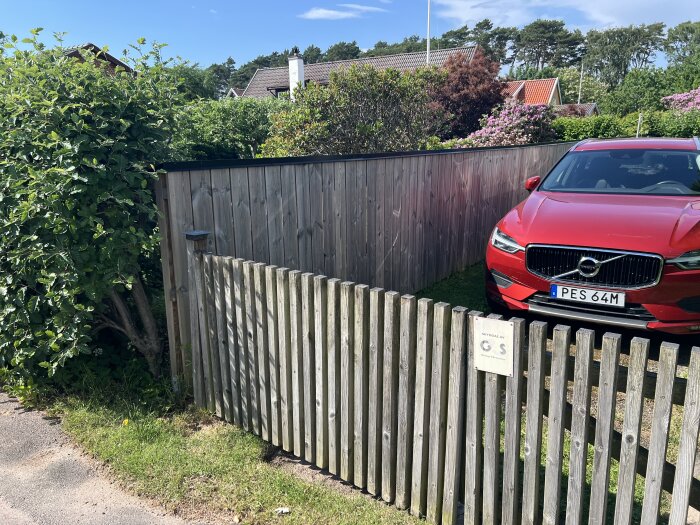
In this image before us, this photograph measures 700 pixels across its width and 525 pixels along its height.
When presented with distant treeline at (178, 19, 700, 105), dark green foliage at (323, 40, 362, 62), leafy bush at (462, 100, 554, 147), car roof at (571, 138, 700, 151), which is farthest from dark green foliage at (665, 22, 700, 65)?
car roof at (571, 138, 700, 151)

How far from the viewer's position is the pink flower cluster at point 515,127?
17375 millimetres

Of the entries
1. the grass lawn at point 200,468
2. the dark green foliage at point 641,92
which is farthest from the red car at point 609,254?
the dark green foliage at point 641,92

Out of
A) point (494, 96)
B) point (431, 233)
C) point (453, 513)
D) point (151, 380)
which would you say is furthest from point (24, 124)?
point (494, 96)

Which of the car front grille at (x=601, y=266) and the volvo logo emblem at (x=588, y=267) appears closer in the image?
the car front grille at (x=601, y=266)

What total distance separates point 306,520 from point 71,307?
7.37 feet

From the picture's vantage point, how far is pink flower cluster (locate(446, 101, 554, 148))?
57.0ft

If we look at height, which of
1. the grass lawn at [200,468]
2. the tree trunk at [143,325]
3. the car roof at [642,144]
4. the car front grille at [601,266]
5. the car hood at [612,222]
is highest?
the car roof at [642,144]

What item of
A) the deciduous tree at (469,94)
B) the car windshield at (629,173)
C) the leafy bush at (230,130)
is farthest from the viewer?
the deciduous tree at (469,94)

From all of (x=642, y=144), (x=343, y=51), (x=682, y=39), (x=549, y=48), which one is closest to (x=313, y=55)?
(x=343, y=51)

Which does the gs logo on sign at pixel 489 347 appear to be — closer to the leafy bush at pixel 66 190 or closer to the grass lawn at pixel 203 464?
the grass lawn at pixel 203 464

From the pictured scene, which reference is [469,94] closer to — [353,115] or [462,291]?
[353,115]

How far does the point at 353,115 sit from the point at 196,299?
6626mm

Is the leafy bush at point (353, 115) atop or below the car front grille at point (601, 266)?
atop

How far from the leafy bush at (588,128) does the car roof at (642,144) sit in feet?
57.5
